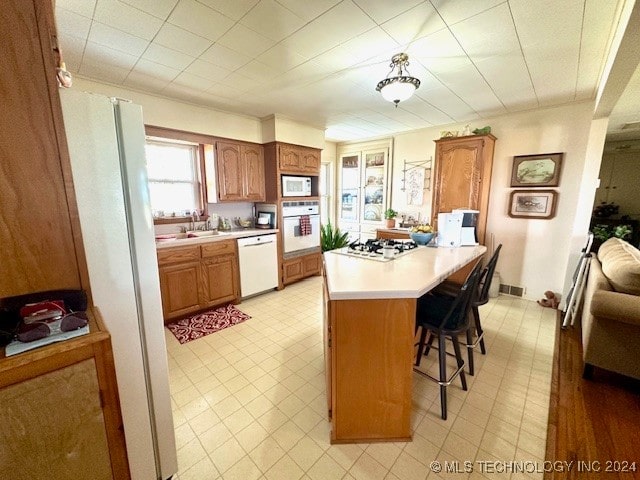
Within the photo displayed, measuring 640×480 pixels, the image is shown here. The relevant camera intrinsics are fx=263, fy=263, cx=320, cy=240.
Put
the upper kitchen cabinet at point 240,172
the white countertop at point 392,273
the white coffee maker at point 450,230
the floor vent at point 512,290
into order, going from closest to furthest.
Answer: the white countertop at point 392,273 < the white coffee maker at point 450,230 < the upper kitchen cabinet at point 240,172 < the floor vent at point 512,290

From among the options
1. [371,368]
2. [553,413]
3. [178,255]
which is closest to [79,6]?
[178,255]

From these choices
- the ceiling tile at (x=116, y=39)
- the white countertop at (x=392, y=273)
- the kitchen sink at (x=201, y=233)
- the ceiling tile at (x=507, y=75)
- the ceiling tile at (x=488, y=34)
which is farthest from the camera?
the kitchen sink at (x=201, y=233)

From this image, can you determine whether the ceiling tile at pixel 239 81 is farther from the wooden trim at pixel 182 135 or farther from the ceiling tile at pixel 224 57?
the wooden trim at pixel 182 135

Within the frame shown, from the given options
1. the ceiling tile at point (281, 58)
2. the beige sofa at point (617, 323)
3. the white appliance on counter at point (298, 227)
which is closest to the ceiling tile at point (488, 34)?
the ceiling tile at point (281, 58)

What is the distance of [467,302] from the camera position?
1.74 m

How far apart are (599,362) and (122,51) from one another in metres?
4.28

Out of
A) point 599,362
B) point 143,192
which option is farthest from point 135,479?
point 599,362

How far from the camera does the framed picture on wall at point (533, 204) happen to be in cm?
333

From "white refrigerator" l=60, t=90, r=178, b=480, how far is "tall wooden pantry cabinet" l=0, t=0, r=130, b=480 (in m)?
0.22

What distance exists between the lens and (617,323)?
6.07ft

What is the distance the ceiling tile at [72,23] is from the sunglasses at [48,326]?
1.93m

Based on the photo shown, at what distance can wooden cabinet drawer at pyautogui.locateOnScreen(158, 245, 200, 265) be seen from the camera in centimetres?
276

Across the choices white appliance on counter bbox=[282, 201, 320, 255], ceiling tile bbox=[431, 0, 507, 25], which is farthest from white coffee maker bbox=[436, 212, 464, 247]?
white appliance on counter bbox=[282, 201, 320, 255]

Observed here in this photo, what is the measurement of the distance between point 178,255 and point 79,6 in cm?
205
